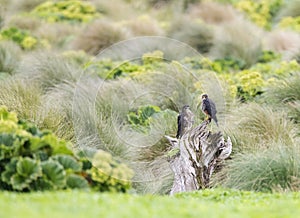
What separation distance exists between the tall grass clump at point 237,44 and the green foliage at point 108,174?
1013 cm

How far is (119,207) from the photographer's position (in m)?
5.70

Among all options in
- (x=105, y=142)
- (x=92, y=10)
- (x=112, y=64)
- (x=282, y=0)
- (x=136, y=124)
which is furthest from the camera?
(x=282, y=0)

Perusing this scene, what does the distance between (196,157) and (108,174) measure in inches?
88.2

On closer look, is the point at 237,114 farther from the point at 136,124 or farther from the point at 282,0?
the point at 282,0

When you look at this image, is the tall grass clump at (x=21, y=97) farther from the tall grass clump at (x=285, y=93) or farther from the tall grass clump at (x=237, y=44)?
the tall grass clump at (x=237, y=44)

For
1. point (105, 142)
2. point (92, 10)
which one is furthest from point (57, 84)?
point (92, 10)

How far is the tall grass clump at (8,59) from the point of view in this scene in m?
13.9

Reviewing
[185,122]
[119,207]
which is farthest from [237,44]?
[119,207]

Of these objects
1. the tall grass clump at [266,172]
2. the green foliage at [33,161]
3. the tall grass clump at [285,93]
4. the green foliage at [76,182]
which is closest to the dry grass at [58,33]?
the tall grass clump at [285,93]

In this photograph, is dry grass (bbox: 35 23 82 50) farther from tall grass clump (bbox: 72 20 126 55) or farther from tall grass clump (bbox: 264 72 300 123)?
tall grass clump (bbox: 264 72 300 123)

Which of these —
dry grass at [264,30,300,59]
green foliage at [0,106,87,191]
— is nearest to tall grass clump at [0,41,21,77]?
dry grass at [264,30,300,59]

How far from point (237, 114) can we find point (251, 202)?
159 inches

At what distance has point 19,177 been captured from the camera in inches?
256

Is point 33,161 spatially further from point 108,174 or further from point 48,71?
point 48,71
